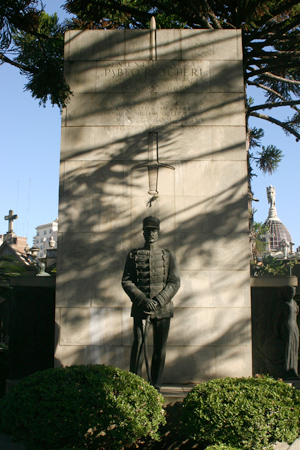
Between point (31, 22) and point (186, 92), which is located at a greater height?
point (31, 22)

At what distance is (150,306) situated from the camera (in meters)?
8.02

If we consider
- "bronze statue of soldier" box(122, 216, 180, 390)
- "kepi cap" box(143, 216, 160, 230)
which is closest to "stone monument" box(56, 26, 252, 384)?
"bronze statue of soldier" box(122, 216, 180, 390)

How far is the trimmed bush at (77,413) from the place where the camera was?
20.8 ft

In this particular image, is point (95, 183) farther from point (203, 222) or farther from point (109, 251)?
point (203, 222)

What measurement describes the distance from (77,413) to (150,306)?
86.9 inches

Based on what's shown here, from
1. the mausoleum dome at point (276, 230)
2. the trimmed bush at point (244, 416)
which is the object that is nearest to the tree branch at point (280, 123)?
the trimmed bush at point (244, 416)

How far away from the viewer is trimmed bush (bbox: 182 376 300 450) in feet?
21.2

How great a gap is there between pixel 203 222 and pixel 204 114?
2224mm

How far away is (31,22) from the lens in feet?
40.0

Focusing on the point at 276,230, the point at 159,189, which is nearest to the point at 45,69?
the point at 159,189

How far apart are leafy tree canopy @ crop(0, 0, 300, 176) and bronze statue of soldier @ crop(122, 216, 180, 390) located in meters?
3.90

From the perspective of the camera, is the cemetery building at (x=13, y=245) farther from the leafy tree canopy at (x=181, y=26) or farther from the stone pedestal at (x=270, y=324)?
the stone pedestal at (x=270, y=324)

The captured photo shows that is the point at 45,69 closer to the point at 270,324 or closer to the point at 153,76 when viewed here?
the point at 153,76

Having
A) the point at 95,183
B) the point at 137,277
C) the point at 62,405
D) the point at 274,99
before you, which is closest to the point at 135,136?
the point at 95,183
